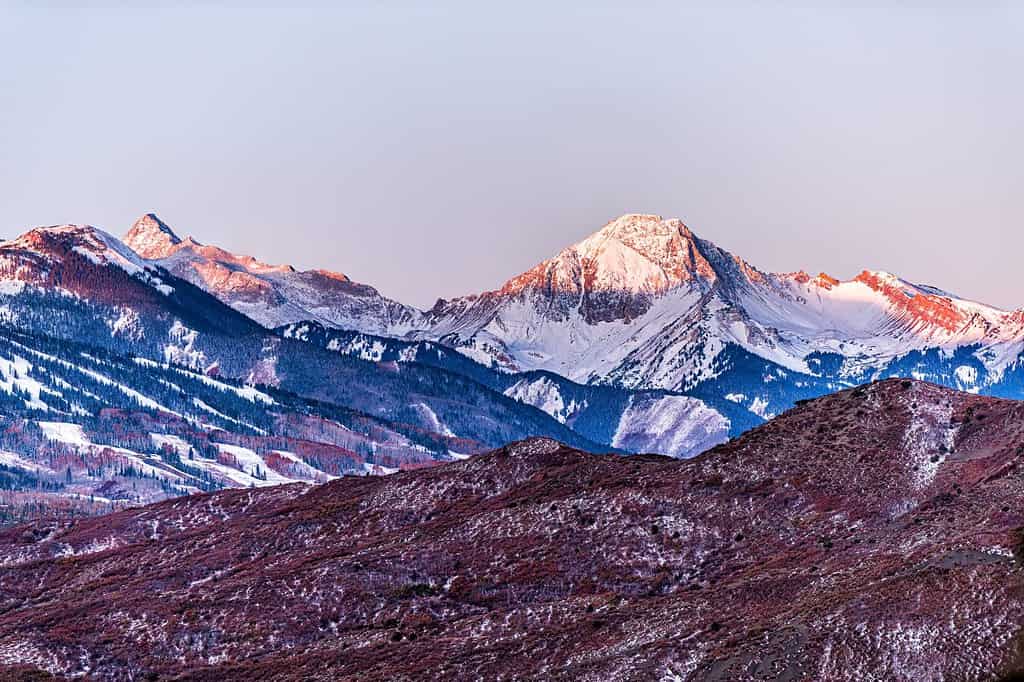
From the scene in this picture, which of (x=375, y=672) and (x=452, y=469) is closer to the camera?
(x=375, y=672)

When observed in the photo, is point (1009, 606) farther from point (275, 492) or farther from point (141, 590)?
point (275, 492)

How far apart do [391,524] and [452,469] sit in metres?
12.7

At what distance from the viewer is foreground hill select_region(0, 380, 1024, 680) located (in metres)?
105

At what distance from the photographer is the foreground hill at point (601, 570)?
344 feet

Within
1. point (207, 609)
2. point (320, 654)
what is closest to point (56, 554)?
point (207, 609)

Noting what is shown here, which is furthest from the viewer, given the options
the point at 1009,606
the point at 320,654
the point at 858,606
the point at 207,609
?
the point at 207,609

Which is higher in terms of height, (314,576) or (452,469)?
(452,469)

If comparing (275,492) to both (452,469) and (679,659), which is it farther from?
(679,659)

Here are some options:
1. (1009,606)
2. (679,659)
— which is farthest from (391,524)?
(1009,606)

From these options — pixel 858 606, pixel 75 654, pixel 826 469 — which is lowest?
pixel 75 654

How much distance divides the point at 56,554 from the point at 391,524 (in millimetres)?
43592

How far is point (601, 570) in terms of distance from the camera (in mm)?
135125

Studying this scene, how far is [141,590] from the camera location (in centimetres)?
15000

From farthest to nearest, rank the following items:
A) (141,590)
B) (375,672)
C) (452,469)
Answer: (452,469) < (141,590) < (375,672)
